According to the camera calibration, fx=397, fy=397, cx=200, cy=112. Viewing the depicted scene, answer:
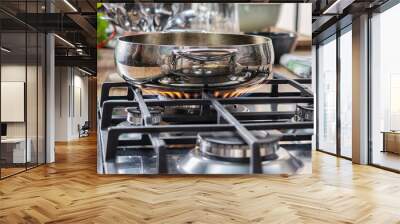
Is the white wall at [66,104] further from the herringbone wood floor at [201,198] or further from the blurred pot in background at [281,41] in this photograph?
the blurred pot in background at [281,41]

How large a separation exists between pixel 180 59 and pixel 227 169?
41.1 inches

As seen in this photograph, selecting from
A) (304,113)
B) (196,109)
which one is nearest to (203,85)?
(196,109)

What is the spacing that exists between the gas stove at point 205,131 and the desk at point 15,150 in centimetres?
238

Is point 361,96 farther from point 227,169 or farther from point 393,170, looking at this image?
point 227,169

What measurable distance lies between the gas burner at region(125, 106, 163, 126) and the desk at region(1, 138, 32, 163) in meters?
2.67

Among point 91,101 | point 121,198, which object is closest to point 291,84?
point 121,198

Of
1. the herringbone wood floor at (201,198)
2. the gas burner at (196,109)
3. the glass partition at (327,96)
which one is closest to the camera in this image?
the herringbone wood floor at (201,198)

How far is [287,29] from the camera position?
3.57m

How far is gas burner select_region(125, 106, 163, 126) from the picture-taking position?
3494 millimetres

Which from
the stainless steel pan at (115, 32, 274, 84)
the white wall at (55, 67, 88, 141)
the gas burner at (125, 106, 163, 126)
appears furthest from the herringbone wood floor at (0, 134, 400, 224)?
the white wall at (55, 67, 88, 141)

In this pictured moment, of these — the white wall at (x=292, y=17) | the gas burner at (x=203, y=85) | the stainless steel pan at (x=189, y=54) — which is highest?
the white wall at (x=292, y=17)

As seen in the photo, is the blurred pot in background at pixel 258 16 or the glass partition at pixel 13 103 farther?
the glass partition at pixel 13 103

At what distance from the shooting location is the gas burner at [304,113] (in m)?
3.64

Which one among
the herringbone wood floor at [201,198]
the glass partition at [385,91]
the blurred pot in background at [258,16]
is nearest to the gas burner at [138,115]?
the herringbone wood floor at [201,198]
